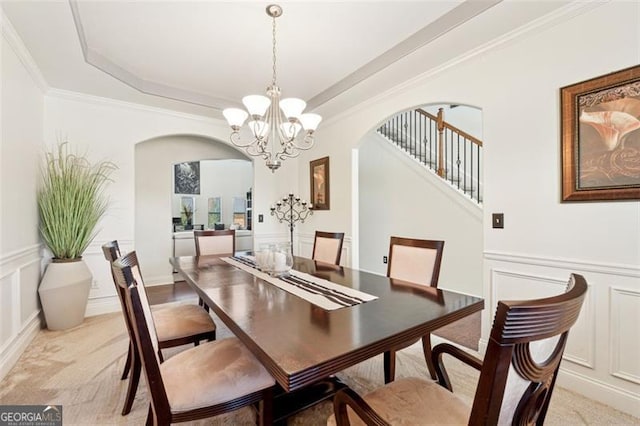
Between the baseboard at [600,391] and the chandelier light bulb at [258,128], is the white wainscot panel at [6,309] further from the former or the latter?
the baseboard at [600,391]

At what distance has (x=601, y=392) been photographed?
1794 millimetres

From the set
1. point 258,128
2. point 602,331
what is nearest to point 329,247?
point 258,128

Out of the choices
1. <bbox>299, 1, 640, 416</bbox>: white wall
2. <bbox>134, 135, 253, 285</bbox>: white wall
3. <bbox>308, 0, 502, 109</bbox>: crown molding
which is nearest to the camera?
<bbox>299, 1, 640, 416</bbox>: white wall

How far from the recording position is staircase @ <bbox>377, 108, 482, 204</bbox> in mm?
4242

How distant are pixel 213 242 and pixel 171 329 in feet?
4.91

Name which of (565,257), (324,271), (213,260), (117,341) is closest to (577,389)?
(565,257)

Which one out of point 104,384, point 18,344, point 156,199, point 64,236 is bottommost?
point 104,384

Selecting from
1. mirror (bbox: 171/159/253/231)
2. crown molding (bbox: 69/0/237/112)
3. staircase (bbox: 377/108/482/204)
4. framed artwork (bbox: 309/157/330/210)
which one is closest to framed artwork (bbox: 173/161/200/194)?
mirror (bbox: 171/159/253/231)

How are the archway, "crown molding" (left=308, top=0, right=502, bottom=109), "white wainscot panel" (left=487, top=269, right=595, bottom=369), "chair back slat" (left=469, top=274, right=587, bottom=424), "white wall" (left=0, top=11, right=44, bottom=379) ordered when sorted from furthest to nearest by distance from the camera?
the archway → "white wall" (left=0, top=11, right=44, bottom=379) → "crown molding" (left=308, top=0, right=502, bottom=109) → "white wainscot panel" (left=487, top=269, right=595, bottom=369) → "chair back slat" (left=469, top=274, right=587, bottom=424)

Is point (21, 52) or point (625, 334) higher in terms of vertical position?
point (21, 52)

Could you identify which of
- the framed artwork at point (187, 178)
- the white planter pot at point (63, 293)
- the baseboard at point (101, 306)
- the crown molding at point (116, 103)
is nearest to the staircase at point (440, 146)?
the crown molding at point (116, 103)

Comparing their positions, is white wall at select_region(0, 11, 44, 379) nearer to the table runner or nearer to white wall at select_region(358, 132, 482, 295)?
the table runner

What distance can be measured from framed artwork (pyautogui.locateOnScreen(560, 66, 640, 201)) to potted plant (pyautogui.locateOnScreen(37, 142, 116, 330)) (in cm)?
427

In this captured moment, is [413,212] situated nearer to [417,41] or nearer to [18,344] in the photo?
[417,41]
